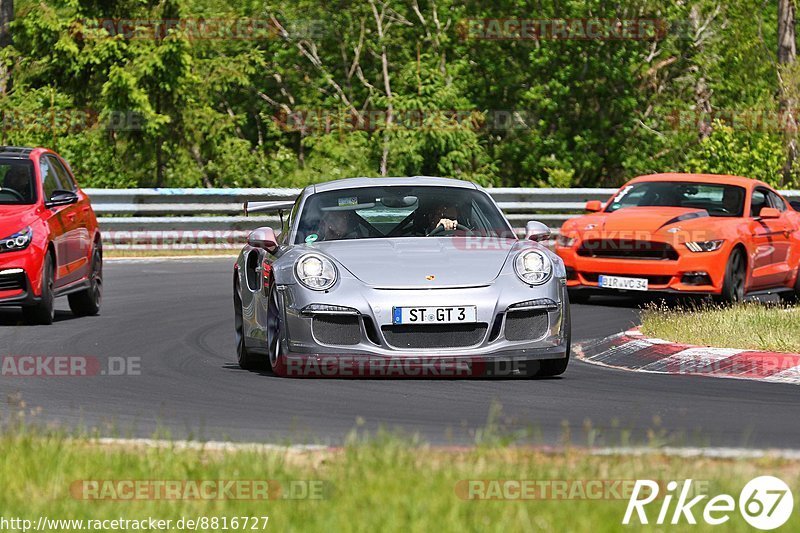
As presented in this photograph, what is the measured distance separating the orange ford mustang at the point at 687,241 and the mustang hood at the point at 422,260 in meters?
5.69

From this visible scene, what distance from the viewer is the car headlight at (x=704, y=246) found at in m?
16.0

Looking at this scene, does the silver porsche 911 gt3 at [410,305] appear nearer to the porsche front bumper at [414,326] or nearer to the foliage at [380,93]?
the porsche front bumper at [414,326]

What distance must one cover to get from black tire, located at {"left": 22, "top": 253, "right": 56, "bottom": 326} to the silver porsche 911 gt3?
11.9 ft

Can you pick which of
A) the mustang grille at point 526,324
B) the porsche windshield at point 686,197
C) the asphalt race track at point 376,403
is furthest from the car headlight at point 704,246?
the mustang grille at point 526,324

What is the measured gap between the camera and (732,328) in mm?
12273

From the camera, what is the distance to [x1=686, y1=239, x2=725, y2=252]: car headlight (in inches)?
629

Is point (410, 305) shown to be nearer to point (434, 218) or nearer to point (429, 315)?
point (429, 315)

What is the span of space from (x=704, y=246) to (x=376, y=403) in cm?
789

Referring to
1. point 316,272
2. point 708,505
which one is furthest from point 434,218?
point 708,505

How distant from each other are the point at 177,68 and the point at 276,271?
61.2 feet

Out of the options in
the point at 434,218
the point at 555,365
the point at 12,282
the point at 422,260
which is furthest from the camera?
the point at 12,282

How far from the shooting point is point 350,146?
29.6 meters

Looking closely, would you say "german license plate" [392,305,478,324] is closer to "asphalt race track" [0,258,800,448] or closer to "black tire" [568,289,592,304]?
"asphalt race track" [0,258,800,448]

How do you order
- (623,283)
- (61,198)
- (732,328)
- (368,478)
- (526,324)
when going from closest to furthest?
(368,478) < (526,324) < (732,328) < (61,198) < (623,283)
